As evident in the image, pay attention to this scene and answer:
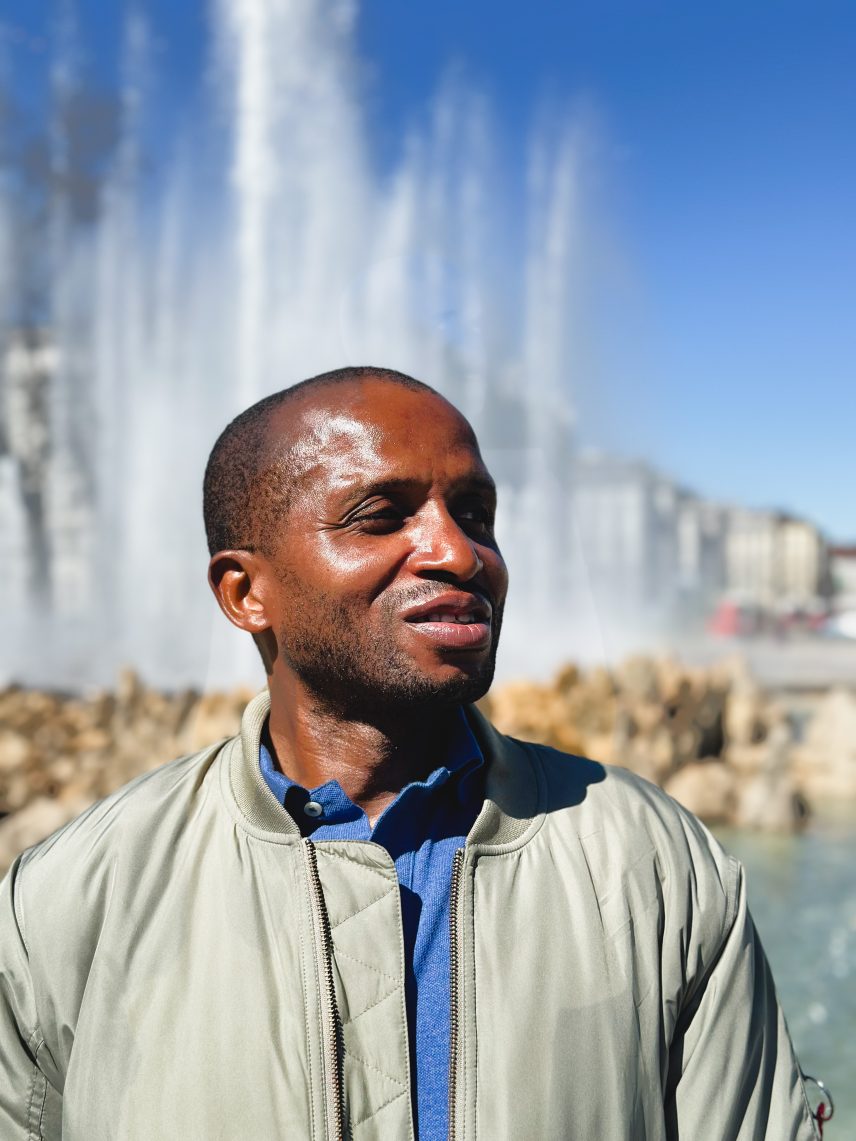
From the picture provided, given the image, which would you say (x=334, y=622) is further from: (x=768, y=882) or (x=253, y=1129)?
(x=768, y=882)

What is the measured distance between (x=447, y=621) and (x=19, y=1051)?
0.69 meters

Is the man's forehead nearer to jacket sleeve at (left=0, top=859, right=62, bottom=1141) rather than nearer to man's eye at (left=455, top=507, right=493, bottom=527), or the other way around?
man's eye at (left=455, top=507, right=493, bottom=527)

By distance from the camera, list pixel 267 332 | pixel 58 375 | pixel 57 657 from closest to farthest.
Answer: pixel 267 332 → pixel 57 657 → pixel 58 375

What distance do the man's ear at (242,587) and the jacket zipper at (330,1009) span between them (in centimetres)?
30

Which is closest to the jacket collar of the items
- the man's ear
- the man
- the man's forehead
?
the man

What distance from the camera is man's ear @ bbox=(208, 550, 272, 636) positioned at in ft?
4.61

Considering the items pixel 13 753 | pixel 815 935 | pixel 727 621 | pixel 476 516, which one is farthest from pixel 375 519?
pixel 727 621

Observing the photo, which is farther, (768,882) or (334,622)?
(768,882)

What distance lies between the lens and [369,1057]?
1.18 meters

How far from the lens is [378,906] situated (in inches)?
48.4

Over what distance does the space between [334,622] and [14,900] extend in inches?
19.1

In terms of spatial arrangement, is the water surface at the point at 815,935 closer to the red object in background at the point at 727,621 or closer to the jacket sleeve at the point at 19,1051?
the jacket sleeve at the point at 19,1051

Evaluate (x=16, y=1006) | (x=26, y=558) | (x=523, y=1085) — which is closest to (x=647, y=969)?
(x=523, y=1085)

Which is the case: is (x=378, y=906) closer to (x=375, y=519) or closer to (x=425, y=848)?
(x=425, y=848)
